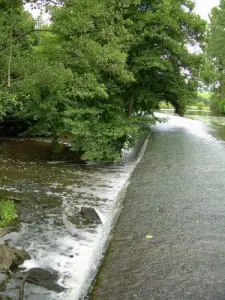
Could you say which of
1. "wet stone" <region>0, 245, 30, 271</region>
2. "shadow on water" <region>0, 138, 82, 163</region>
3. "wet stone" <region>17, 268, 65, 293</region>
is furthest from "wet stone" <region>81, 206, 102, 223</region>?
"shadow on water" <region>0, 138, 82, 163</region>

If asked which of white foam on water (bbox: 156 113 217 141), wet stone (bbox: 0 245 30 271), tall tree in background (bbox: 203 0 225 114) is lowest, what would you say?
wet stone (bbox: 0 245 30 271)

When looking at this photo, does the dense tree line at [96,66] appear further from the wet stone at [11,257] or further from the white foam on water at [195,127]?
the wet stone at [11,257]

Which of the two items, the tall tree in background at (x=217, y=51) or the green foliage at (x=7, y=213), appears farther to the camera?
the tall tree in background at (x=217, y=51)

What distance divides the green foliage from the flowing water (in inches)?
10.8

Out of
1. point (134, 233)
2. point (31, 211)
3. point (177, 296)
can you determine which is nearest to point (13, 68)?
point (31, 211)

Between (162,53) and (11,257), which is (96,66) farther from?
(11,257)

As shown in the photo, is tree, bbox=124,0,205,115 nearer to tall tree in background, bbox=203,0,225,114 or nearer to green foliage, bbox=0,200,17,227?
green foliage, bbox=0,200,17,227

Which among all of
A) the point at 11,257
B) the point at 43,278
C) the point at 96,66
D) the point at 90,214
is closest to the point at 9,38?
the point at 96,66

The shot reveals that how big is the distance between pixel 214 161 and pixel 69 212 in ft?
29.0

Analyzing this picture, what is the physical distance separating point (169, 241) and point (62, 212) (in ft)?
13.4

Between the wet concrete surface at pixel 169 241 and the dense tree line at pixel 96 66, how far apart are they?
16.1 feet

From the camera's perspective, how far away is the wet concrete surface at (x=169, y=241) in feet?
18.5

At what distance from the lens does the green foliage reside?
9.45 metres

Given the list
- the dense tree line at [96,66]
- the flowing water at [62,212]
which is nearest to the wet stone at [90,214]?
the flowing water at [62,212]
